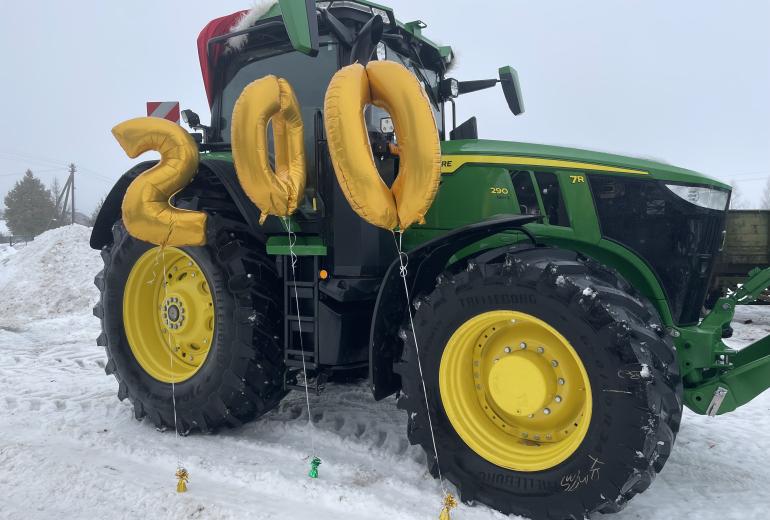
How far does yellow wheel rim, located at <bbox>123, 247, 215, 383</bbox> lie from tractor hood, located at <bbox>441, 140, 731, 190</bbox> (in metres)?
1.82

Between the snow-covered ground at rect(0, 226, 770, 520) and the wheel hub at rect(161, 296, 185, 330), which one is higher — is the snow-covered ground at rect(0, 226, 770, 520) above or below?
below

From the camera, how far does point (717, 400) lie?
2664 millimetres

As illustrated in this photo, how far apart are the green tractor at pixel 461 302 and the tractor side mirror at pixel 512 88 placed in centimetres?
94

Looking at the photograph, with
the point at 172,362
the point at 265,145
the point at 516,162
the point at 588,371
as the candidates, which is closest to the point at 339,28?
the point at 265,145

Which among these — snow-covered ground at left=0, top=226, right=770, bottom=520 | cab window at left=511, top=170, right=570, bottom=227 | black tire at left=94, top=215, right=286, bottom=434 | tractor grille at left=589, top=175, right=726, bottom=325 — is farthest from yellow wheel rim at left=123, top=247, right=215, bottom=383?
tractor grille at left=589, top=175, right=726, bottom=325

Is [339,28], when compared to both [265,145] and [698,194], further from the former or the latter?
[698,194]

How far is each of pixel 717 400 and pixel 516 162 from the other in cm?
155

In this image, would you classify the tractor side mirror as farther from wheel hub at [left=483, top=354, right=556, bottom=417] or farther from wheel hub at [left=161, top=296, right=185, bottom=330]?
wheel hub at [left=161, top=296, right=185, bottom=330]

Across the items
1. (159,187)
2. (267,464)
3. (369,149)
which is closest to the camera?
(369,149)

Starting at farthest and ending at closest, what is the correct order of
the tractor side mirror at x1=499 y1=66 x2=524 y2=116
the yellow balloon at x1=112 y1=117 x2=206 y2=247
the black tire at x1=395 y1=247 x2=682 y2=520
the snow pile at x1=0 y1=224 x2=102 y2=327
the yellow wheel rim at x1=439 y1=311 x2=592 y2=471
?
the snow pile at x1=0 y1=224 x2=102 y2=327 → the tractor side mirror at x1=499 y1=66 x2=524 y2=116 → the yellow balloon at x1=112 y1=117 x2=206 y2=247 → the yellow wheel rim at x1=439 y1=311 x2=592 y2=471 → the black tire at x1=395 y1=247 x2=682 y2=520

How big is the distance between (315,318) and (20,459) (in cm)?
188

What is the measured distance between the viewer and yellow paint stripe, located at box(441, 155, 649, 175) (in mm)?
2943

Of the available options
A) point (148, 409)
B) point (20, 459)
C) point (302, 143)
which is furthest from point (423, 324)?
point (20, 459)

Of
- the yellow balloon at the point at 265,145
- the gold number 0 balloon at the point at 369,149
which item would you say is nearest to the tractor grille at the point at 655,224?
the gold number 0 balloon at the point at 369,149
